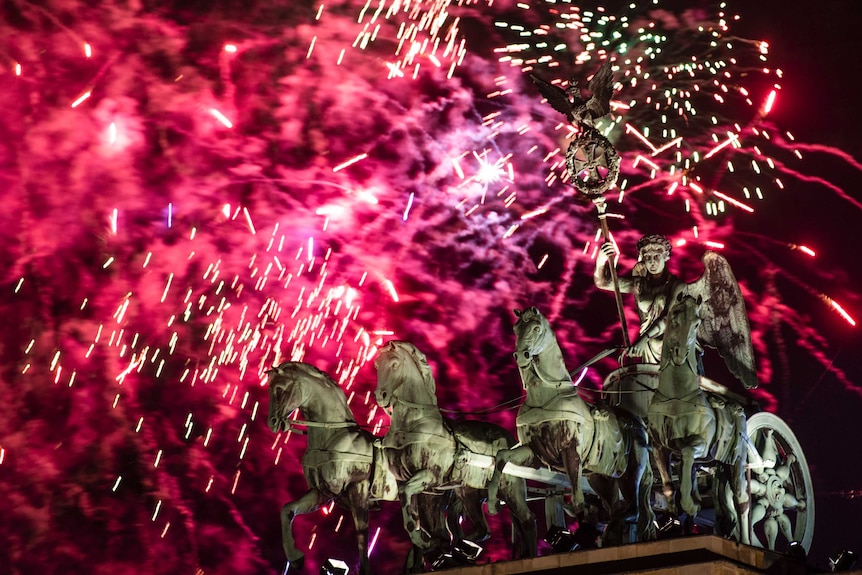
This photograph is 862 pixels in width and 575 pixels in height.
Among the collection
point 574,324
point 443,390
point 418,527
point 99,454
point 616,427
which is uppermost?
point 616,427

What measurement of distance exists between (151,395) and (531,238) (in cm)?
652

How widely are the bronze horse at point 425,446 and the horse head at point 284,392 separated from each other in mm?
882

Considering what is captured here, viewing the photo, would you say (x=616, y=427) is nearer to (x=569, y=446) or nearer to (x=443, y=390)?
(x=569, y=446)

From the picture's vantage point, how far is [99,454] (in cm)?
2536

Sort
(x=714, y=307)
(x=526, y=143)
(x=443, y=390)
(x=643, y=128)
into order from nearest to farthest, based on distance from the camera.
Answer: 1. (x=714, y=307)
2. (x=643, y=128)
3. (x=526, y=143)
4. (x=443, y=390)

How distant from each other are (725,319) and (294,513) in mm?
5283

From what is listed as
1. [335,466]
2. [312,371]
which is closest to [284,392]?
[312,371]

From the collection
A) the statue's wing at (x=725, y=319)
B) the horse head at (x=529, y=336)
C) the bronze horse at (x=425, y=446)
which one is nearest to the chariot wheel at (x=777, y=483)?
the statue's wing at (x=725, y=319)

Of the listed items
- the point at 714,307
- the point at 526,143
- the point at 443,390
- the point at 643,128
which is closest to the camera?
the point at 714,307

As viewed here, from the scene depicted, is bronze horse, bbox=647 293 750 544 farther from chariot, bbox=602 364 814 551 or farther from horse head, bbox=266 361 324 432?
horse head, bbox=266 361 324 432

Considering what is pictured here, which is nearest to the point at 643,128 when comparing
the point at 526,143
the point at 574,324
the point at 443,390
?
the point at 526,143

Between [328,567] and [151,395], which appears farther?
[151,395]

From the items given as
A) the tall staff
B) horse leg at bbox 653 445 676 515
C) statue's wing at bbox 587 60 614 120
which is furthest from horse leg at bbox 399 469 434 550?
statue's wing at bbox 587 60 614 120

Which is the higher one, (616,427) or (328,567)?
(616,427)
